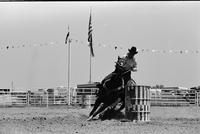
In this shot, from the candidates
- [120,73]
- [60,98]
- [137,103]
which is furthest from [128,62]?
[60,98]

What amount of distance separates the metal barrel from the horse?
1.22 feet

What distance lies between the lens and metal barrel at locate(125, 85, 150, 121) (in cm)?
945

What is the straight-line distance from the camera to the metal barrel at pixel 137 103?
9.45 m

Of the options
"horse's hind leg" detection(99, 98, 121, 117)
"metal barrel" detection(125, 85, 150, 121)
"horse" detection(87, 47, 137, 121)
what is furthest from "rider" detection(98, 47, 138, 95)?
"metal barrel" detection(125, 85, 150, 121)

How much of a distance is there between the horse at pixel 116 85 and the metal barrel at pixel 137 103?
372mm

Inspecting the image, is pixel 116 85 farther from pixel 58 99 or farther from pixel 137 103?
pixel 58 99

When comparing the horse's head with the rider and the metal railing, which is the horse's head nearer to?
the rider

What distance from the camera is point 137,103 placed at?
952 cm

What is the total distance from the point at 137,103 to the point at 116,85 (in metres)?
0.80

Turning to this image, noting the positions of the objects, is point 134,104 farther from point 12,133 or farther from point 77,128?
point 12,133

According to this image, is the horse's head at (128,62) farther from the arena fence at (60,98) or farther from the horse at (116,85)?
the arena fence at (60,98)

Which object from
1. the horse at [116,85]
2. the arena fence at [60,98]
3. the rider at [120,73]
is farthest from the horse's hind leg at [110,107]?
the arena fence at [60,98]

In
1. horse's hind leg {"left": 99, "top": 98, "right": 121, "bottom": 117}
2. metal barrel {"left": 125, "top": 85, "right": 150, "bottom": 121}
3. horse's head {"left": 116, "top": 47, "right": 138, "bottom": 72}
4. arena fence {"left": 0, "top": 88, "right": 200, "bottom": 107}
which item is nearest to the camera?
metal barrel {"left": 125, "top": 85, "right": 150, "bottom": 121}

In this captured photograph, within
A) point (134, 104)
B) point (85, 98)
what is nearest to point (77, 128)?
point (134, 104)
